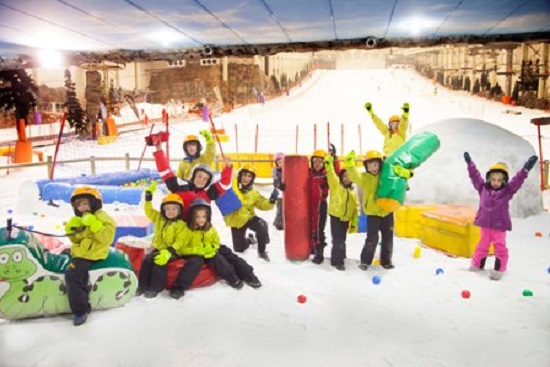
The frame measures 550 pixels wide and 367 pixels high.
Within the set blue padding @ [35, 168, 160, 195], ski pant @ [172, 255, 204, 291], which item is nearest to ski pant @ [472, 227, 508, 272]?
ski pant @ [172, 255, 204, 291]

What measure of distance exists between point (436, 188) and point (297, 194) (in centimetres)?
284

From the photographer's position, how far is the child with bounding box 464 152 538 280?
5801mm

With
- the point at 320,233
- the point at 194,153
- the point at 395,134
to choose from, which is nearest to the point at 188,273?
the point at 320,233

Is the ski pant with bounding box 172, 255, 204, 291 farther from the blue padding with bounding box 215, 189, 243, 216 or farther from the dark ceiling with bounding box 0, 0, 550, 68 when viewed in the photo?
the dark ceiling with bounding box 0, 0, 550, 68

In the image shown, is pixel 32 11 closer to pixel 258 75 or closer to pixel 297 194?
pixel 297 194

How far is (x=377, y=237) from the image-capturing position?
624 centimetres

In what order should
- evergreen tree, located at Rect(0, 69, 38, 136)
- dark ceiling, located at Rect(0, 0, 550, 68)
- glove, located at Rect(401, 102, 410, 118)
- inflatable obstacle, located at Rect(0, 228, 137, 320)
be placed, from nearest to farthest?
dark ceiling, located at Rect(0, 0, 550, 68)
inflatable obstacle, located at Rect(0, 228, 137, 320)
glove, located at Rect(401, 102, 410, 118)
evergreen tree, located at Rect(0, 69, 38, 136)

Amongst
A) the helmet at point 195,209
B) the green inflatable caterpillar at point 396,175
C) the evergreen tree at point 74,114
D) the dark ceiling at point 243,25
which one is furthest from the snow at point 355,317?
the evergreen tree at point 74,114

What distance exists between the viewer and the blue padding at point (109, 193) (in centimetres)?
859

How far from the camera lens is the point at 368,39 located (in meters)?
6.20

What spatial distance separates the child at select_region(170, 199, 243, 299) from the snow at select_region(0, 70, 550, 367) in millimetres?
169

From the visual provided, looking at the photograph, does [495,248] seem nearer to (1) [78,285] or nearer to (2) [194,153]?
(2) [194,153]

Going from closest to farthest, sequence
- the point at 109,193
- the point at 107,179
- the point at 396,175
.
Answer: the point at 396,175 → the point at 109,193 → the point at 107,179

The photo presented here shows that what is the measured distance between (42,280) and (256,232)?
2.87 metres
